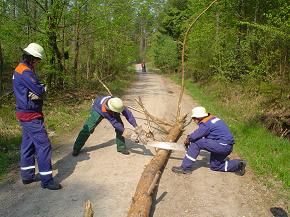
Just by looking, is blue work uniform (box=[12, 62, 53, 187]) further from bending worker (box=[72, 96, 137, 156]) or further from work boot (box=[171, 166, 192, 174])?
work boot (box=[171, 166, 192, 174])

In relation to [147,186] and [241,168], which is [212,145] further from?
[147,186]

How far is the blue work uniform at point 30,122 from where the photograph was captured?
5.98m

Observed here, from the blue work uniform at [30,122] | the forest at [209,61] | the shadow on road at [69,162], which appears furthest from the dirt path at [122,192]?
the forest at [209,61]

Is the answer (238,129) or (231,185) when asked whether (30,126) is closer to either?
(231,185)

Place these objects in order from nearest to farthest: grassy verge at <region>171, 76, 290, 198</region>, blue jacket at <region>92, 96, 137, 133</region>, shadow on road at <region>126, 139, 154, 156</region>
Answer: grassy verge at <region>171, 76, 290, 198</region> < blue jacket at <region>92, 96, 137, 133</region> < shadow on road at <region>126, 139, 154, 156</region>

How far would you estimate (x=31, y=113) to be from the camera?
6160 mm

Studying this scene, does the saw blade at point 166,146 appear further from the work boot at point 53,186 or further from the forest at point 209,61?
A: the work boot at point 53,186

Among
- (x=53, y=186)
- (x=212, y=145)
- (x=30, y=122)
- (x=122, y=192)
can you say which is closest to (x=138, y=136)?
(x=212, y=145)

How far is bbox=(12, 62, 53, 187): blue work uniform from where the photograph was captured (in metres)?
5.98

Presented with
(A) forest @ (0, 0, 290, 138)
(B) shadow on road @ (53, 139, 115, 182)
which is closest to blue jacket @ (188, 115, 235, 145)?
(B) shadow on road @ (53, 139, 115, 182)

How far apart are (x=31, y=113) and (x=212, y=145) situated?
337 cm

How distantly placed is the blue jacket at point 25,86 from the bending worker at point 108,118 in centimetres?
184

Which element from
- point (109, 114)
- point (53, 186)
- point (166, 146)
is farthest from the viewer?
point (109, 114)

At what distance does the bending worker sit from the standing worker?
167 cm
